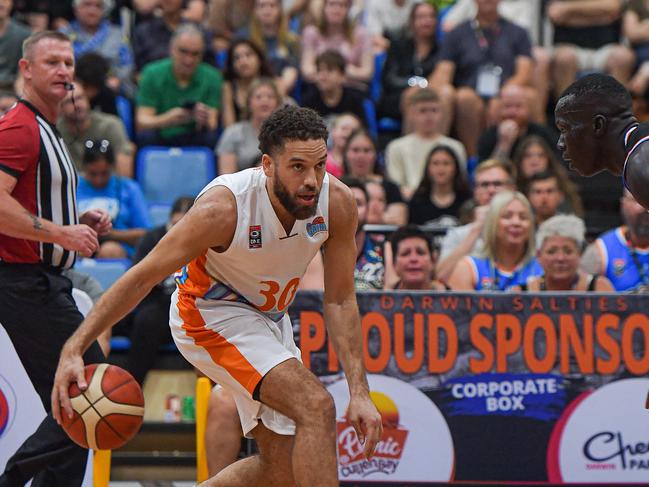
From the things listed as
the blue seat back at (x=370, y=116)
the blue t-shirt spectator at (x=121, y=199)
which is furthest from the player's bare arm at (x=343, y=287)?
the blue seat back at (x=370, y=116)

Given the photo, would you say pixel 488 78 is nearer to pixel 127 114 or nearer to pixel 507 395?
pixel 127 114

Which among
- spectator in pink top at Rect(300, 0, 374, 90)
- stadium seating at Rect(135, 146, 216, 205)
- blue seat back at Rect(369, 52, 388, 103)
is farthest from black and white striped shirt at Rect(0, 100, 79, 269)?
blue seat back at Rect(369, 52, 388, 103)

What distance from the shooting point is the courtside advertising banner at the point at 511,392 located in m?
6.53

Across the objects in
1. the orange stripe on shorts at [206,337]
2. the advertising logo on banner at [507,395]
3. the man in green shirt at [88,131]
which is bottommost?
the advertising logo on banner at [507,395]

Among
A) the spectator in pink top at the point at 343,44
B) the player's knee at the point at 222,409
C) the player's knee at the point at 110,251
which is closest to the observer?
the player's knee at the point at 222,409

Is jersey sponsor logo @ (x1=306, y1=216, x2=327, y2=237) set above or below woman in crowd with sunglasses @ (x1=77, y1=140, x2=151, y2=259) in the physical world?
below

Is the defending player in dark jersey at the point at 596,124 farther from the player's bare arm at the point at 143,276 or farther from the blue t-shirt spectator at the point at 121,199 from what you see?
the blue t-shirt spectator at the point at 121,199

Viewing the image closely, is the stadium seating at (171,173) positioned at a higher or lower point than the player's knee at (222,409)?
higher

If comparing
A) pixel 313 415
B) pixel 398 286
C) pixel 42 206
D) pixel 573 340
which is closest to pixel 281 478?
pixel 313 415

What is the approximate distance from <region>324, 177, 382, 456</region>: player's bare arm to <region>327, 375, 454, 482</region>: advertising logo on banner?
5.13ft

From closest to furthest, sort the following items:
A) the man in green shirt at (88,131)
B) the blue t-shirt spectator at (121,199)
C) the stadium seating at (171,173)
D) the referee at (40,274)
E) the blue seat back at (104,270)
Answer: the referee at (40,274), the blue seat back at (104,270), the blue t-shirt spectator at (121,199), the man in green shirt at (88,131), the stadium seating at (171,173)

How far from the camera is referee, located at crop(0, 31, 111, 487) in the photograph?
5.48 m

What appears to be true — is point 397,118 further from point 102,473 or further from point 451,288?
point 102,473

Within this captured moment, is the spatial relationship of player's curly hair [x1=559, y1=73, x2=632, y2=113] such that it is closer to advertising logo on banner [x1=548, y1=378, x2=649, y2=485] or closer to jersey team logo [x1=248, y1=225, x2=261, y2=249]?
jersey team logo [x1=248, y1=225, x2=261, y2=249]
